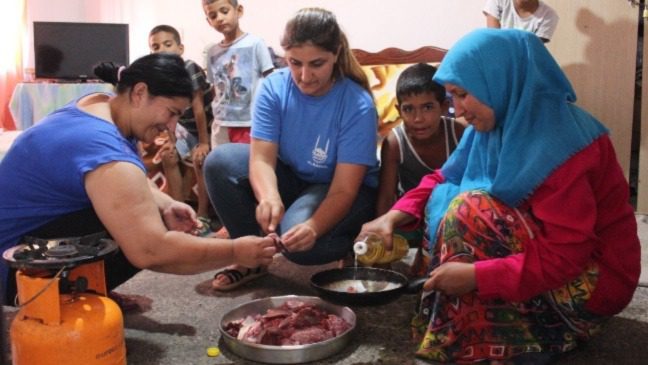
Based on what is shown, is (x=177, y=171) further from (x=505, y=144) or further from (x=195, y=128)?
(x=505, y=144)

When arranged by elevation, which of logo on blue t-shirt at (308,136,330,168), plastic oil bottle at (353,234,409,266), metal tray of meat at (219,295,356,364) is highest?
logo on blue t-shirt at (308,136,330,168)

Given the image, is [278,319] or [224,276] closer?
[278,319]

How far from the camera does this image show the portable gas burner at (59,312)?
118 centimetres

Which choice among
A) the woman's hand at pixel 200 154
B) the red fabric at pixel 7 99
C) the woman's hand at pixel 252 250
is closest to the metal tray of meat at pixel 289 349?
the woman's hand at pixel 252 250

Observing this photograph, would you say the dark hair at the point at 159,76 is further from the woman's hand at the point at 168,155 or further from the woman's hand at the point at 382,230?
the woman's hand at the point at 168,155

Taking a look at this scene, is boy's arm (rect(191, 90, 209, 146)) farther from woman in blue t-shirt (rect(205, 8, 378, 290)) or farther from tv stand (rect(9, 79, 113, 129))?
tv stand (rect(9, 79, 113, 129))

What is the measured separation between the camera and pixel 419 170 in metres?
2.08

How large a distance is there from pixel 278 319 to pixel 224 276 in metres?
0.49

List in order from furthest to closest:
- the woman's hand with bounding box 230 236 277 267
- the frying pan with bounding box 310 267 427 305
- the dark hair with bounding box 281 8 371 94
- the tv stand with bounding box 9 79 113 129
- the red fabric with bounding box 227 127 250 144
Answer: the tv stand with bounding box 9 79 113 129, the red fabric with bounding box 227 127 250 144, the dark hair with bounding box 281 8 371 94, the frying pan with bounding box 310 267 427 305, the woman's hand with bounding box 230 236 277 267

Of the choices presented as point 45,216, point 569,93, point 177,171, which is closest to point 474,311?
point 569,93

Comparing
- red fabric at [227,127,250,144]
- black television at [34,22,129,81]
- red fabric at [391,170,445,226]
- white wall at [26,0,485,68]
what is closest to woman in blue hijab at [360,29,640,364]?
red fabric at [391,170,445,226]

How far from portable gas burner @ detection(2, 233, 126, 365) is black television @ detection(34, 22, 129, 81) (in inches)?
139

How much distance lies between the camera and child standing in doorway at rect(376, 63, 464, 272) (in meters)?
2.02

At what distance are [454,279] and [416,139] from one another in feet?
2.84
